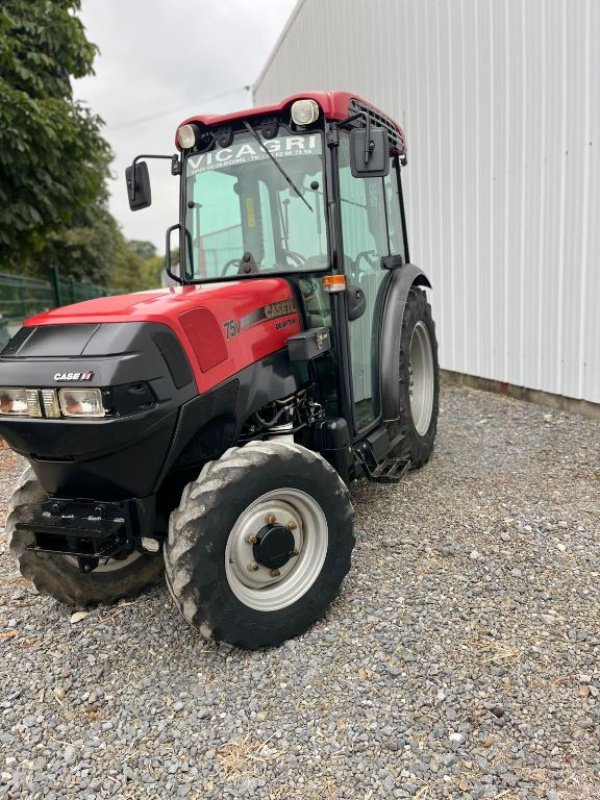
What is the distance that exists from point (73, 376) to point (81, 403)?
0.34 ft

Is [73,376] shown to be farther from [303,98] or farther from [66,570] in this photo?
[303,98]

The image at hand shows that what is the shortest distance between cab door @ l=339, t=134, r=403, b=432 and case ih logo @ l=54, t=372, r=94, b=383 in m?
1.66

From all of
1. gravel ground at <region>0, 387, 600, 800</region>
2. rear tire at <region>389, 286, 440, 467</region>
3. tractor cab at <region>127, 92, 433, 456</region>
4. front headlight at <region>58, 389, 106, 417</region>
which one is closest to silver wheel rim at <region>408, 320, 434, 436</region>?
rear tire at <region>389, 286, 440, 467</region>

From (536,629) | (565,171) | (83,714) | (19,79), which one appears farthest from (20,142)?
(536,629)

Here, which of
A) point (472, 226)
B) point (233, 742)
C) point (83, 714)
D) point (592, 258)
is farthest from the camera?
point (472, 226)

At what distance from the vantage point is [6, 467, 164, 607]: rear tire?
9.98ft

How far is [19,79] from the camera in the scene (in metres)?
9.01

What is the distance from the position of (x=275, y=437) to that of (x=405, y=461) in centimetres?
152

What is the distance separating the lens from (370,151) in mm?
3104

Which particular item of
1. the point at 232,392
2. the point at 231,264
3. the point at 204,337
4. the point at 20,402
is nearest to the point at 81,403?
the point at 20,402

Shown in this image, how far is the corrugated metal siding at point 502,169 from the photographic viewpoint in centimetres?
577

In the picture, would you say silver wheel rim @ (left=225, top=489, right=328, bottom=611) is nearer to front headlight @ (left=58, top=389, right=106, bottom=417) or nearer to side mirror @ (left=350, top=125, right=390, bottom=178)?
front headlight @ (left=58, top=389, right=106, bottom=417)

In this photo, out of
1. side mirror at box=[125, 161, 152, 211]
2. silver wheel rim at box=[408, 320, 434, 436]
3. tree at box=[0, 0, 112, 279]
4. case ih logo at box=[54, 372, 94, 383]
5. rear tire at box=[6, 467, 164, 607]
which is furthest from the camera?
tree at box=[0, 0, 112, 279]

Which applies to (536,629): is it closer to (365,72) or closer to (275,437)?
(275,437)
